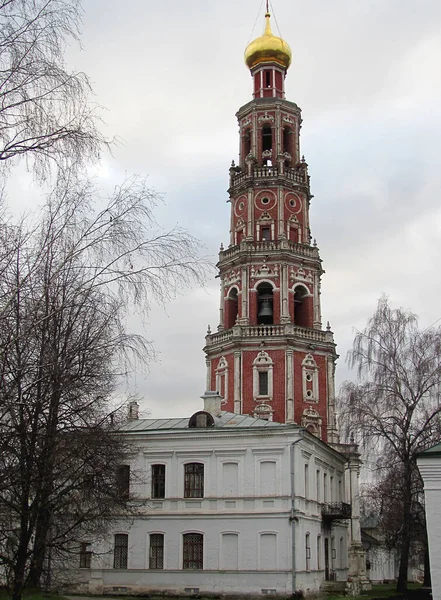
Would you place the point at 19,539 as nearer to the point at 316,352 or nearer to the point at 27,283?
the point at 27,283

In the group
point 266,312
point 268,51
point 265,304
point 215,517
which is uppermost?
point 268,51

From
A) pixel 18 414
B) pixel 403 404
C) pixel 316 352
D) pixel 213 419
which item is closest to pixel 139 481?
pixel 213 419

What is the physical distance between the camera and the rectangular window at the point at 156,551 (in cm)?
2997

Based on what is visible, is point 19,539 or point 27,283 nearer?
point 27,283

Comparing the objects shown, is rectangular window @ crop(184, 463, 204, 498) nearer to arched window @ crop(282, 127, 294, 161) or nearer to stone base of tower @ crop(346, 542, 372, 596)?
stone base of tower @ crop(346, 542, 372, 596)

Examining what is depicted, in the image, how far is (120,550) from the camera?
100ft

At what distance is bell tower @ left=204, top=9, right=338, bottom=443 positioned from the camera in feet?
130

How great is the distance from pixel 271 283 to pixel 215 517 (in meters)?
15.0

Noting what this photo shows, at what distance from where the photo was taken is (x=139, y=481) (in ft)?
99.5

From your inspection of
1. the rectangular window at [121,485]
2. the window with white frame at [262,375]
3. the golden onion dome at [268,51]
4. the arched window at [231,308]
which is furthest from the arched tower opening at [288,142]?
the rectangular window at [121,485]

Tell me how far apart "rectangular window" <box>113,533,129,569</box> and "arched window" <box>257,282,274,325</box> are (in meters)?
14.7

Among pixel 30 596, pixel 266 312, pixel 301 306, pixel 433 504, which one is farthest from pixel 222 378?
pixel 433 504

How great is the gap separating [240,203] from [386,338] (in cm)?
1443

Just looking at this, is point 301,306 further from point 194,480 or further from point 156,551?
point 156,551
